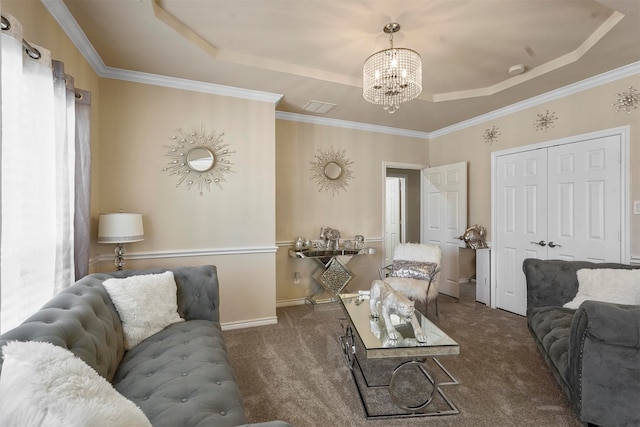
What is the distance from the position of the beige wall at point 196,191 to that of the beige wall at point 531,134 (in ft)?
9.47

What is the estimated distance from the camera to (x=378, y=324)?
2.20 m

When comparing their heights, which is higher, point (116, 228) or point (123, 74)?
point (123, 74)

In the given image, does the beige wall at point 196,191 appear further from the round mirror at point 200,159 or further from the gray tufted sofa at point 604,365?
the gray tufted sofa at point 604,365

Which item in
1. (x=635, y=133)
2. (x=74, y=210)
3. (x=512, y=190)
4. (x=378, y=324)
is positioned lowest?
(x=378, y=324)

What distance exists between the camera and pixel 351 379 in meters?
2.23

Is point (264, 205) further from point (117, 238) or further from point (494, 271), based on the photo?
point (494, 271)

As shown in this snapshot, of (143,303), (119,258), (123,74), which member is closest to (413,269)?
(143,303)

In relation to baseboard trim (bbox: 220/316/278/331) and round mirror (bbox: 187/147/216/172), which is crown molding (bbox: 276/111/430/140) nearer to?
round mirror (bbox: 187/147/216/172)

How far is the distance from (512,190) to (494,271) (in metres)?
1.08

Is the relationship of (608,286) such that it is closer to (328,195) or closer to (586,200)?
(586,200)

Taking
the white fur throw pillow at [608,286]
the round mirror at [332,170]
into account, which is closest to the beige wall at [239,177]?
the round mirror at [332,170]

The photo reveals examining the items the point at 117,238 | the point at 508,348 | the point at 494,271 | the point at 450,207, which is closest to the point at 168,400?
the point at 117,238

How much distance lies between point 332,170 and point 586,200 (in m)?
2.92

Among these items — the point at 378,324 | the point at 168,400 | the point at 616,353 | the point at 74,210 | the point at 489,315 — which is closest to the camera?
the point at 168,400
